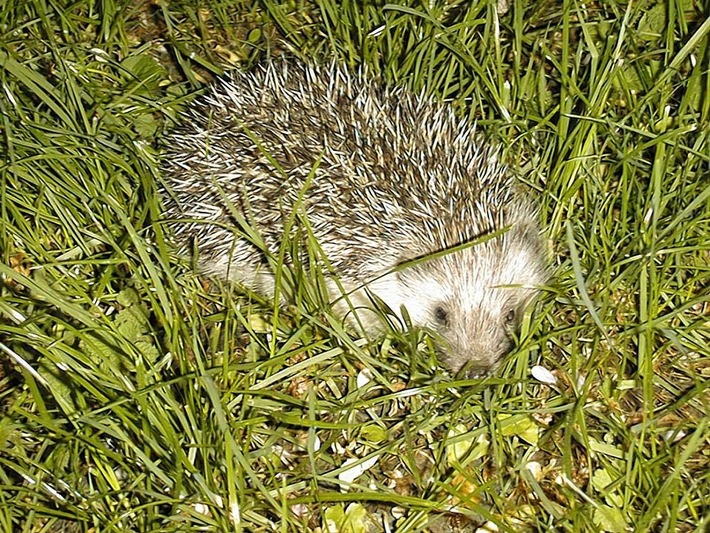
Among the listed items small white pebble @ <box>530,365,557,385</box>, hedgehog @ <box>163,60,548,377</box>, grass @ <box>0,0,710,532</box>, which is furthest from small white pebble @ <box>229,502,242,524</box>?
small white pebble @ <box>530,365,557,385</box>

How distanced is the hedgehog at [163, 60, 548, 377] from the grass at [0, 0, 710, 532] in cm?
14

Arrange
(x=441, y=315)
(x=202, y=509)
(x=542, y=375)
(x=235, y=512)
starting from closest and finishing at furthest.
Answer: (x=235, y=512) → (x=202, y=509) → (x=542, y=375) → (x=441, y=315)

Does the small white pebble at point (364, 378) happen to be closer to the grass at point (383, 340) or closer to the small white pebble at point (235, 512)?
the grass at point (383, 340)

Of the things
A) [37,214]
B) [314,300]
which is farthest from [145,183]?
[314,300]

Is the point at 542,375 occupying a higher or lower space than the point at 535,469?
higher

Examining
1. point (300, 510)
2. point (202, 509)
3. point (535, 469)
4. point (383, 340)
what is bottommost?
point (535, 469)

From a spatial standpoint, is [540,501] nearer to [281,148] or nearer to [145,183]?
[281,148]

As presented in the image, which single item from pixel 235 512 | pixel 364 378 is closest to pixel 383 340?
pixel 364 378

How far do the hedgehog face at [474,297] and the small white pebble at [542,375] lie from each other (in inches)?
5.0

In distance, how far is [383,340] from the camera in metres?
3.38

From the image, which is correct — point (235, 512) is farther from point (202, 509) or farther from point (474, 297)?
point (474, 297)

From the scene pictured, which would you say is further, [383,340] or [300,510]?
[383,340]

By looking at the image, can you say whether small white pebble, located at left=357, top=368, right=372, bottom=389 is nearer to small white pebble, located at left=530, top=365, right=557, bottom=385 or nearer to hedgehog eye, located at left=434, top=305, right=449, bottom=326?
hedgehog eye, located at left=434, top=305, right=449, bottom=326

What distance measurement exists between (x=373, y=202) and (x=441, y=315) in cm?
47
